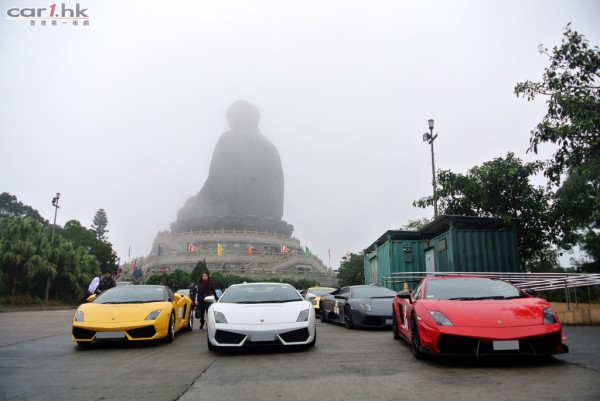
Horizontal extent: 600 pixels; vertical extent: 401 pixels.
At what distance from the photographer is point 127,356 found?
7629 mm

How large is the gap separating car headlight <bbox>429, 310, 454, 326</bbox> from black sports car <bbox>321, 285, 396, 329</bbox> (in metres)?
5.54

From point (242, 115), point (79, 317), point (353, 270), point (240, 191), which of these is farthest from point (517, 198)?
point (242, 115)

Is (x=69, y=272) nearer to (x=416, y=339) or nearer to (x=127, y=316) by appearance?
(x=127, y=316)

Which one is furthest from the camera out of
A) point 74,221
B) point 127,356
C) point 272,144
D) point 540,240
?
point 272,144

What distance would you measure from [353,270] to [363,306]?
130ft

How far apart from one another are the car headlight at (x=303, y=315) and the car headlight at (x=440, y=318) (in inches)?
91.5

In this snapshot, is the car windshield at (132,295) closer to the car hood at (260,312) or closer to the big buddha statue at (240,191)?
the car hood at (260,312)

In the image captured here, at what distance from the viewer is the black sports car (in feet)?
37.7

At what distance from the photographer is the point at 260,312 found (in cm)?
763

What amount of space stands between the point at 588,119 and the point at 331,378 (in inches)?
249

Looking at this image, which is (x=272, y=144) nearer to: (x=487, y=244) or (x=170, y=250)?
(x=170, y=250)

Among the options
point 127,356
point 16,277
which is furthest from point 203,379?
point 16,277

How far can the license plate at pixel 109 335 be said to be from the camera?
8.27m

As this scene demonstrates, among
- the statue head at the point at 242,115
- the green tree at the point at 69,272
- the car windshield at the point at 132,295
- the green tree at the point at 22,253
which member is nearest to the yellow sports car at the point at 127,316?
the car windshield at the point at 132,295
